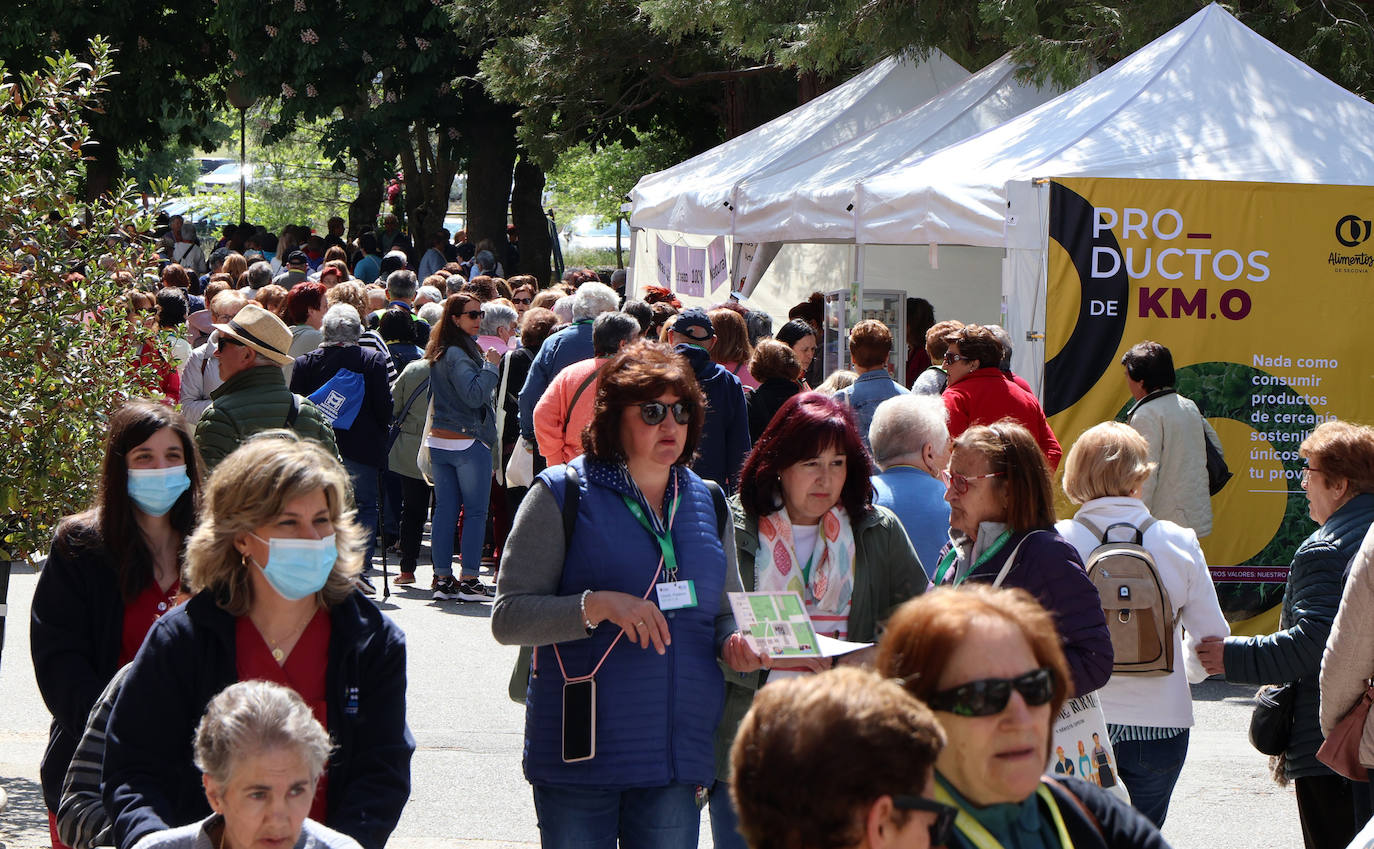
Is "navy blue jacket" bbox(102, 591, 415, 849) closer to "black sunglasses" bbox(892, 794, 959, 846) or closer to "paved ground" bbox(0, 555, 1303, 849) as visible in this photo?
"black sunglasses" bbox(892, 794, 959, 846)

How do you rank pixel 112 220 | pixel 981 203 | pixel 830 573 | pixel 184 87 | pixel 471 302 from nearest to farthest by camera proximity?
pixel 830 573, pixel 112 220, pixel 981 203, pixel 471 302, pixel 184 87

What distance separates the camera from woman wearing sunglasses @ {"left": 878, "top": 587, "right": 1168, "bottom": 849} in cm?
238

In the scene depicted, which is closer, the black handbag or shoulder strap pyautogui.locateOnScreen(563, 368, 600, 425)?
the black handbag

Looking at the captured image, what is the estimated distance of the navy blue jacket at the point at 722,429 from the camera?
24.2 feet

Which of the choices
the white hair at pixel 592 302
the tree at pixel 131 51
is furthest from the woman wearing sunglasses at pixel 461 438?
the tree at pixel 131 51

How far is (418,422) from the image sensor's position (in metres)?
11.1

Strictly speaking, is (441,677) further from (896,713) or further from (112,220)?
(896,713)

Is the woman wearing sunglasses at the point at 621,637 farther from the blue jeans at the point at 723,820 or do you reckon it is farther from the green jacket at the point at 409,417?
the green jacket at the point at 409,417

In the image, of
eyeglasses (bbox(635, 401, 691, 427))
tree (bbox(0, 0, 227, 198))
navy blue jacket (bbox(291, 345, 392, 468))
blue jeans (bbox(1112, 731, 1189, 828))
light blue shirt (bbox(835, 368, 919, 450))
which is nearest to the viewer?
eyeglasses (bbox(635, 401, 691, 427))

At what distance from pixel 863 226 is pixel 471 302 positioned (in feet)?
8.89

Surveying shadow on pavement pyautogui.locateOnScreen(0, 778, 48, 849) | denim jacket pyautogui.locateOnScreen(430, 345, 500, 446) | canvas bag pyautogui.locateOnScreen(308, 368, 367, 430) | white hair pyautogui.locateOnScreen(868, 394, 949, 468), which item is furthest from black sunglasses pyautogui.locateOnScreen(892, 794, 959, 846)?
denim jacket pyautogui.locateOnScreen(430, 345, 500, 446)

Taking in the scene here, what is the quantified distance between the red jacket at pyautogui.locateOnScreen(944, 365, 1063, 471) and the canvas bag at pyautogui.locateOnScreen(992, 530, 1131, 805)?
3.45m

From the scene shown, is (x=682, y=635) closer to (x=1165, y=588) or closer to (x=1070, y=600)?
(x=1070, y=600)

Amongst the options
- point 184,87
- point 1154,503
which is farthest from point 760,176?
point 184,87
